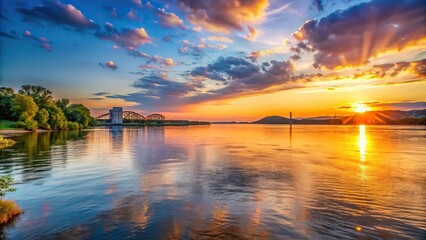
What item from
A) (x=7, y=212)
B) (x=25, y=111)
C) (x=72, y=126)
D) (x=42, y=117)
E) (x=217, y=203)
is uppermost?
(x=25, y=111)

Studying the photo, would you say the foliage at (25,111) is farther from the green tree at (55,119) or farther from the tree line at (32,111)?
the green tree at (55,119)

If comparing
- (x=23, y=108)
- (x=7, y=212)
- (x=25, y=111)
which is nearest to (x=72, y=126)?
(x=23, y=108)

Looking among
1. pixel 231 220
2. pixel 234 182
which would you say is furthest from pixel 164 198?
pixel 234 182

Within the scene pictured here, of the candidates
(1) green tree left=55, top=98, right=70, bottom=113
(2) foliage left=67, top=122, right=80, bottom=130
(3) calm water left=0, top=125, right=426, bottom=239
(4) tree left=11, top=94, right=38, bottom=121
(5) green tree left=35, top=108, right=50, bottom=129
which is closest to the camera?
(3) calm water left=0, top=125, right=426, bottom=239

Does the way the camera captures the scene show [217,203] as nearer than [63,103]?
Yes

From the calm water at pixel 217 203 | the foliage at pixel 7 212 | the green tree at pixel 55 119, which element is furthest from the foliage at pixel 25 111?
the foliage at pixel 7 212

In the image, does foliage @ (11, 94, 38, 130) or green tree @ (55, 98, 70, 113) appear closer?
foliage @ (11, 94, 38, 130)

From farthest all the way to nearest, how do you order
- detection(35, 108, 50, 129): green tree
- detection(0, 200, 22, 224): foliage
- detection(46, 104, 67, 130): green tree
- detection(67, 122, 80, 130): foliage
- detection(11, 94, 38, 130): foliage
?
detection(67, 122, 80, 130): foliage, detection(46, 104, 67, 130): green tree, detection(35, 108, 50, 129): green tree, detection(11, 94, 38, 130): foliage, detection(0, 200, 22, 224): foliage

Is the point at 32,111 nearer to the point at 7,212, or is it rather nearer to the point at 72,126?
the point at 72,126

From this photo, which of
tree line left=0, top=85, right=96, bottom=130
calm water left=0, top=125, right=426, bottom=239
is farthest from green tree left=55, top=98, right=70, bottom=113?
calm water left=0, top=125, right=426, bottom=239

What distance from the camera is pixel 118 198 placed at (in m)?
17.9

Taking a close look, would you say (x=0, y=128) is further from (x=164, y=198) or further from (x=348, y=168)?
(x=348, y=168)

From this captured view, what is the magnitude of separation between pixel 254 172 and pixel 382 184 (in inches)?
461

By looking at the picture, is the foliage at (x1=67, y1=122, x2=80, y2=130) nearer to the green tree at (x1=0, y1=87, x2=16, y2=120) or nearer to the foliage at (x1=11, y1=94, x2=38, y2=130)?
the green tree at (x1=0, y1=87, x2=16, y2=120)
